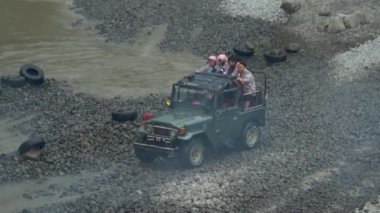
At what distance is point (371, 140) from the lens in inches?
826

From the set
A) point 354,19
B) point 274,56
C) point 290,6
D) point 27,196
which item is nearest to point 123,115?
point 27,196

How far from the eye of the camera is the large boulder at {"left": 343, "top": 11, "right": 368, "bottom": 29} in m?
33.9

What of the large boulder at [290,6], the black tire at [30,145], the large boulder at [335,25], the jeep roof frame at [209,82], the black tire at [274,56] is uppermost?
the large boulder at [290,6]

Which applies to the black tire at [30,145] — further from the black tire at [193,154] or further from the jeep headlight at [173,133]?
the black tire at [193,154]

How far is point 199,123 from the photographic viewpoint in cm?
1859

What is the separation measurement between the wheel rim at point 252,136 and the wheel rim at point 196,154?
5.89 feet

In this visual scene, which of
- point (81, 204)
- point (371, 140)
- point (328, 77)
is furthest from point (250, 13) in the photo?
point (81, 204)

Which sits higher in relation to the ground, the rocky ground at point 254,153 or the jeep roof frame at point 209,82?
the jeep roof frame at point 209,82

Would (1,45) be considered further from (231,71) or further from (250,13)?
(231,71)

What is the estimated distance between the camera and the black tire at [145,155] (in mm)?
18641

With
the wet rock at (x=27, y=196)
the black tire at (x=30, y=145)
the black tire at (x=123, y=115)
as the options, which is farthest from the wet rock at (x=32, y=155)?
the black tire at (x=123, y=115)

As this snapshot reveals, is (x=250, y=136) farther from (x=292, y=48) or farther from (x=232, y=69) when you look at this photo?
(x=292, y=48)

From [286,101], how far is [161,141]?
7.80m

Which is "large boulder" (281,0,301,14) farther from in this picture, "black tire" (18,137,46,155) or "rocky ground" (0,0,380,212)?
"black tire" (18,137,46,155)
